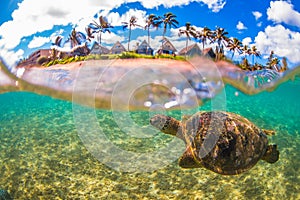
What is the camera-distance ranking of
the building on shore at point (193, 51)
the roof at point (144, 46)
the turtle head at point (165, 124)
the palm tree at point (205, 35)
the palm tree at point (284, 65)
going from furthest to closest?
the palm tree at point (205, 35) < the roof at point (144, 46) < the palm tree at point (284, 65) < the building on shore at point (193, 51) < the turtle head at point (165, 124)

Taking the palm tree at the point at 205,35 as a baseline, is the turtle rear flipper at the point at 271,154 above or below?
below

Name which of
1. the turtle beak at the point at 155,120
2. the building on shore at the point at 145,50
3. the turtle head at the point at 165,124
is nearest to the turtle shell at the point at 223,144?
the turtle head at the point at 165,124

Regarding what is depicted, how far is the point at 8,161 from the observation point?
41.2ft

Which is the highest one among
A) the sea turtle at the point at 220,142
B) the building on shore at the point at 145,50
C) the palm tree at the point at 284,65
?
Answer: the building on shore at the point at 145,50

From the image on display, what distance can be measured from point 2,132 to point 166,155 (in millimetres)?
A: 12653

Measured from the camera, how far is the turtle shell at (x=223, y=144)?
6344 mm

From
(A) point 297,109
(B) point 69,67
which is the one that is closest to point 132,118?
(B) point 69,67

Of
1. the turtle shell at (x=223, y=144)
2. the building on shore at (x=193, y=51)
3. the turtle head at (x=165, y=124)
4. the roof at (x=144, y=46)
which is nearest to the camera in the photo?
the turtle shell at (x=223, y=144)

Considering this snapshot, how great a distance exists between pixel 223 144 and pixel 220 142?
0.28 feet

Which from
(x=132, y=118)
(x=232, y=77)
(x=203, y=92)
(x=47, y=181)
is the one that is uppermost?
(x=232, y=77)

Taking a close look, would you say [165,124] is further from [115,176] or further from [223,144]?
[115,176]

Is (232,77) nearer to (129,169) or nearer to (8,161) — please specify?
(129,169)

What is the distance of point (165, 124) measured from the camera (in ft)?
22.3

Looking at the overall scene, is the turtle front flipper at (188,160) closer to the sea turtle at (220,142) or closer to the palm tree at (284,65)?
the sea turtle at (220,142)
